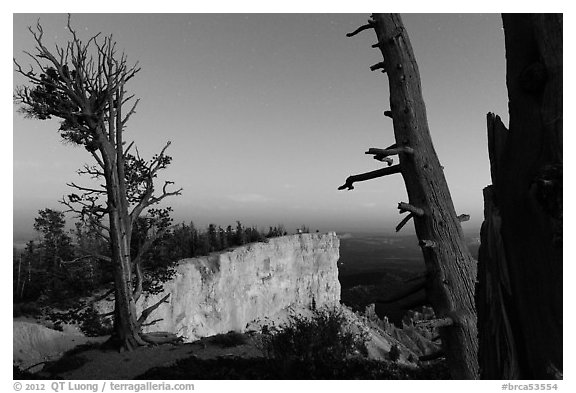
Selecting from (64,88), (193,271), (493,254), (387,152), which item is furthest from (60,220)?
(493,254)

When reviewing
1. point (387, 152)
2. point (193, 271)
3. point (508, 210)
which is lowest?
point (193, 271)

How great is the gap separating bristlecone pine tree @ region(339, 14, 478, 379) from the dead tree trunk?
890 mm

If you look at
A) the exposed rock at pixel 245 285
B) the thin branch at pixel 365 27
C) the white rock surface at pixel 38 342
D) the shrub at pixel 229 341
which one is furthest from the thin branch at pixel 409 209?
the white rock surface at pixel 38 342

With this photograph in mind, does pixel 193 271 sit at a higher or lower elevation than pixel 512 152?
lower

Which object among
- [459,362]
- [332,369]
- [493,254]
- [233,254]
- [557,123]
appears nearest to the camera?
[557,123]

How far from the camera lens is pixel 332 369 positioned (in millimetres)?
5156

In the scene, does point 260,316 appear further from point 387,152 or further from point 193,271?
point 387,152

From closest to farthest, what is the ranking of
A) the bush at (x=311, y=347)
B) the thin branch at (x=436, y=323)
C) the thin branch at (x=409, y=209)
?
the thin branch at (x=436, y=323) → the thin branch at (x=409, y=209) → the bush at (x=311, y=347)

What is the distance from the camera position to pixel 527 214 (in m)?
2.00

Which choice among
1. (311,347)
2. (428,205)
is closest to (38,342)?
(311,347)

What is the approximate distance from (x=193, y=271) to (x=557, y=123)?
19538 mm

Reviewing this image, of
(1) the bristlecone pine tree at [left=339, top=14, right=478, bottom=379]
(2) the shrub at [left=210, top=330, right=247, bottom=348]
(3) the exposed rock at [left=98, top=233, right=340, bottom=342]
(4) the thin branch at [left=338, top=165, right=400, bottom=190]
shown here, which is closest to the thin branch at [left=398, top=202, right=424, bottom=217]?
(1) the bristlecone pine tree at [left=339, top=14, right=478, bottom=379]

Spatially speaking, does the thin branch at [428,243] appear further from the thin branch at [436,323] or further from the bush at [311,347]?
the bush at [311,347]

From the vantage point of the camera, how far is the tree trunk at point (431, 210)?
10.4 ft
